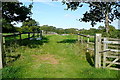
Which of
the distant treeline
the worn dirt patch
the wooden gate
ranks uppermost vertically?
the distant treeline

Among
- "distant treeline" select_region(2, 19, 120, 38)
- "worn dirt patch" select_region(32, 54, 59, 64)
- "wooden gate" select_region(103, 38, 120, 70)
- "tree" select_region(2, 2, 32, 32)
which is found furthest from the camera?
"distant treeline" select_region(2, 19, 120, 38)

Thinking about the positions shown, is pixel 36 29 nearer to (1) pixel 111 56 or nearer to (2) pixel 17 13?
(2) pixel 17 13

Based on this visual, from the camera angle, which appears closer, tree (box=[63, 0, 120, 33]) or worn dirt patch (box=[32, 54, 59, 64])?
worn dirt patch (box=[32, 54, 59, 64])

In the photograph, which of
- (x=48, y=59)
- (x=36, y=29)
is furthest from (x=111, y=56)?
(x=36, y=29)

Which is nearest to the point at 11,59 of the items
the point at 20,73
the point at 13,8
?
the point at 20,73

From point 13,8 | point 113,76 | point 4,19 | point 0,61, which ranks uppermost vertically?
point 13,8

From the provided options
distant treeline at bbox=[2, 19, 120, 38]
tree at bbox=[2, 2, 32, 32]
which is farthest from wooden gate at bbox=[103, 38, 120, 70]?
tree at bbox=[2, 2, 32, 32]

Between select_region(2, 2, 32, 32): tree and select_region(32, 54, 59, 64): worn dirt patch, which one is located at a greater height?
select_region(2, 2, 32, 32): tree

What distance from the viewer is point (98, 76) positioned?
6.39 meters

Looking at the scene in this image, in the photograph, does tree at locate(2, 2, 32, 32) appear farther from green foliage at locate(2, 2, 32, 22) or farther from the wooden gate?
the wooden gate

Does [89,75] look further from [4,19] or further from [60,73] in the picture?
[4,19]

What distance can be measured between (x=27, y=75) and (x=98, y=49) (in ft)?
11.7

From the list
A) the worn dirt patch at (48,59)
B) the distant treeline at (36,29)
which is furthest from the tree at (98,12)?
the worn dirt patch at (48,59)

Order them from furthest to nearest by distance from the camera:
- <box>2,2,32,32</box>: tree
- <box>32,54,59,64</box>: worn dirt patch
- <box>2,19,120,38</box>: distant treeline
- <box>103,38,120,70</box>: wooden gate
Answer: <box>2,19,120,38</box>: distant treeline
<box>2,2,32,32</box>: tree
<box>32,54,59,64</box>: worn dirt patch
<box>103,38,120,70</box>: wooden gate
